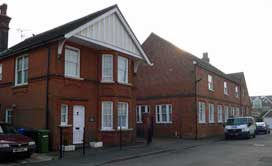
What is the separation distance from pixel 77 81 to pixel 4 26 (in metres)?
11.3

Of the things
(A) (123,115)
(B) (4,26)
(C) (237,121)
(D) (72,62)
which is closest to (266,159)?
(A) (123,115)

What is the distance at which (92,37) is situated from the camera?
18547mm

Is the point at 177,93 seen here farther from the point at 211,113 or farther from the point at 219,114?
the point at 219,114

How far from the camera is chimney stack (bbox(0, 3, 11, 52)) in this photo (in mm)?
25600

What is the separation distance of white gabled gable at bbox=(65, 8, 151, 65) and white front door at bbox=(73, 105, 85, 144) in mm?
4146

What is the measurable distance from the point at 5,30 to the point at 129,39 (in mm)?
11147

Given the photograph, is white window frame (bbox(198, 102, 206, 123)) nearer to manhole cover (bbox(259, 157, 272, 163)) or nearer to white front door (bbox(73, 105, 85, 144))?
white front door (bbox(73, 105, 85, 144))

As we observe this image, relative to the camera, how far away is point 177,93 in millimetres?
28562

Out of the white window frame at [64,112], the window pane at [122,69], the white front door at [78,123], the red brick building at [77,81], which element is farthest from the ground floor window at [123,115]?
the white window frame at [64,112]

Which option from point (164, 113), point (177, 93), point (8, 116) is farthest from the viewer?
point (164, 113)

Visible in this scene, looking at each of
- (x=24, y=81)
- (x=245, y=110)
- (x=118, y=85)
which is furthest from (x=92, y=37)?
(x=245, y=110)

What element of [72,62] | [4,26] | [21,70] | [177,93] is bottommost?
[177,93]

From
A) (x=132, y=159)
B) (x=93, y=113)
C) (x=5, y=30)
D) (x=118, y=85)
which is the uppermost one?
(x=5, y=30)

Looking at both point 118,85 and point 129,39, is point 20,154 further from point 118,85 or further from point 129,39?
point 129,39
